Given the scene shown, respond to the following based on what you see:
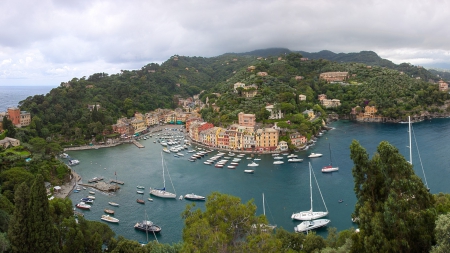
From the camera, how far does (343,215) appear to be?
14.3 metres

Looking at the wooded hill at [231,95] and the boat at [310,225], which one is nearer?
the boat at [310,225]

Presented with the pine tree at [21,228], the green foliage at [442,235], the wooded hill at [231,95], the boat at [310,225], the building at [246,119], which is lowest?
the boat at [310,225]

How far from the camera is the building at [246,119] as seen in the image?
96.2 feet

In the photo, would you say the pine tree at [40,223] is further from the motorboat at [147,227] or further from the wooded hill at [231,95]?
Result: the wooded hill at [231,95]

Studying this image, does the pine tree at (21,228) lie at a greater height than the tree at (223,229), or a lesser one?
lesser

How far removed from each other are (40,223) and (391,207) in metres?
8.07

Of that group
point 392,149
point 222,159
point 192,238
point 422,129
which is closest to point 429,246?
point 392,149

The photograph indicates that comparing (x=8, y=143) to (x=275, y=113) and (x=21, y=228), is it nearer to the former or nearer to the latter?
(x=21, y=228)

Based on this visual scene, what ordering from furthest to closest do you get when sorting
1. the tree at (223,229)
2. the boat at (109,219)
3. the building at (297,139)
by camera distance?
1. the building at (297,139)
2. the boat at (109,219)
3. the tree at (223,229)

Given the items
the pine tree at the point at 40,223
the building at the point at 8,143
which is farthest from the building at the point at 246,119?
the pine tree at the point at 40,223

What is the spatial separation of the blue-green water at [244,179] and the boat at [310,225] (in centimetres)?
42

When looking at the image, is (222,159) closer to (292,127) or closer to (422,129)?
(292,127)

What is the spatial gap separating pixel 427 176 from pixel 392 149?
51.4 ft

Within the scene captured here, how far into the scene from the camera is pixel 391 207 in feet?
16.7
